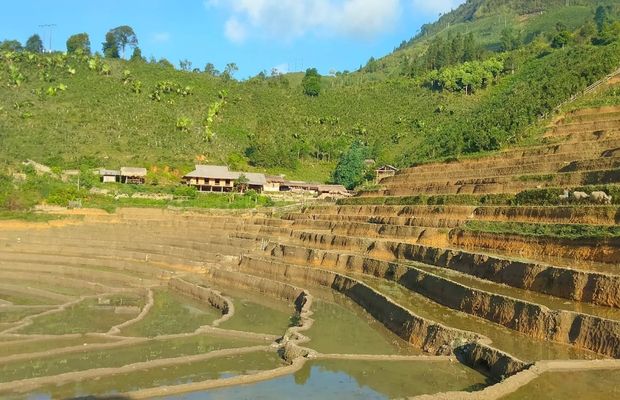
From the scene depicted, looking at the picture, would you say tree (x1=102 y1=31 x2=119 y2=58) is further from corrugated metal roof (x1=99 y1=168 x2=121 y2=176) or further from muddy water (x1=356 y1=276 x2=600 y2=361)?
muddy water (x1=356 y1=276 x2=600 y2=361)

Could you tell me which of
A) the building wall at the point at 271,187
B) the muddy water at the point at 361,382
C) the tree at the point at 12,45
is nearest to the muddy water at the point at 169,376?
the muddy water at the point at 361,382

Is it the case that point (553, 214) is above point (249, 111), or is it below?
below

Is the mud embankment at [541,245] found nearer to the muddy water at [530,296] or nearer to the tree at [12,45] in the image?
the muddy water at [530,296]

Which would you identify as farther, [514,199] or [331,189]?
[331,189]

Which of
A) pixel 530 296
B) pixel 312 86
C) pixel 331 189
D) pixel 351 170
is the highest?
pixel 312 86

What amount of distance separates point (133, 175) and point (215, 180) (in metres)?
7.62

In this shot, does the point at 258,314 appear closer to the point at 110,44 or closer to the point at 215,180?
the point at 215,180

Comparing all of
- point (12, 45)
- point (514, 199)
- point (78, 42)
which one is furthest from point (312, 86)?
point (514, 199)

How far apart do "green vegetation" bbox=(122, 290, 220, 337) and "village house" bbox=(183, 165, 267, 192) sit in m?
30.5

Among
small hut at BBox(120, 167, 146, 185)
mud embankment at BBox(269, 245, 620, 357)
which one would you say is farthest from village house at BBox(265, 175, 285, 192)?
mud embankment at BBox(269, 245, 620, 357)

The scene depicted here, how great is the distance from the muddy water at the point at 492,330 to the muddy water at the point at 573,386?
1279 mm

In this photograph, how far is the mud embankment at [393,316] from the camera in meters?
11.7

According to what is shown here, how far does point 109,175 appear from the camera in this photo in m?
53.3

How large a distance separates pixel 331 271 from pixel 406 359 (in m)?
11.5
